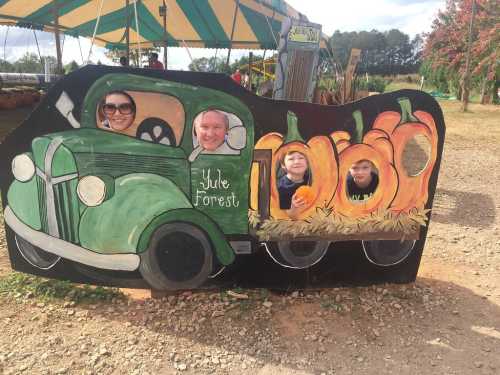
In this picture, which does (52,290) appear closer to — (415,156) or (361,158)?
(361,158)

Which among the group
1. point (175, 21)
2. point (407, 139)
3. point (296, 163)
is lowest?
point (296, 163)

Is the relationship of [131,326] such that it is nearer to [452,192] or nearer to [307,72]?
[307,72]

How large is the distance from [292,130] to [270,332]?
139cm

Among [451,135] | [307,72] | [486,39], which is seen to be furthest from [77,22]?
[486,39]

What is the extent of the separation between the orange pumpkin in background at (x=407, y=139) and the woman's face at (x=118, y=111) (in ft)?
5.65

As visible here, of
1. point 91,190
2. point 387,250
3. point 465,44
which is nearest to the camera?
point 91,190

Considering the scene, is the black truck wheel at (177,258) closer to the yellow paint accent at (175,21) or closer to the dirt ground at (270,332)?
the dirt ground at (270,332)

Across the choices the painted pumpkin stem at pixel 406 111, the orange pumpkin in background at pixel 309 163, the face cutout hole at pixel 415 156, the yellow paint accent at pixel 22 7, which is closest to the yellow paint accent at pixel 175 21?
the yellow paint accent at pixel 22 7

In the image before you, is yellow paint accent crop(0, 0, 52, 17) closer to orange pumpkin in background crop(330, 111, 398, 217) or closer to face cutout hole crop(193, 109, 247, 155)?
face cutout hole crop(193, 109, 247, 155)

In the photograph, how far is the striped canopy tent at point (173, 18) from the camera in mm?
8047

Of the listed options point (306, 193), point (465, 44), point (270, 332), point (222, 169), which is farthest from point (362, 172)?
point (465, 44)

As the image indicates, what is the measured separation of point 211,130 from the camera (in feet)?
8.87

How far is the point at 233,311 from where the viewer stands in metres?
2.82

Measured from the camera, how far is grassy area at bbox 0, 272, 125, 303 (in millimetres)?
2879
